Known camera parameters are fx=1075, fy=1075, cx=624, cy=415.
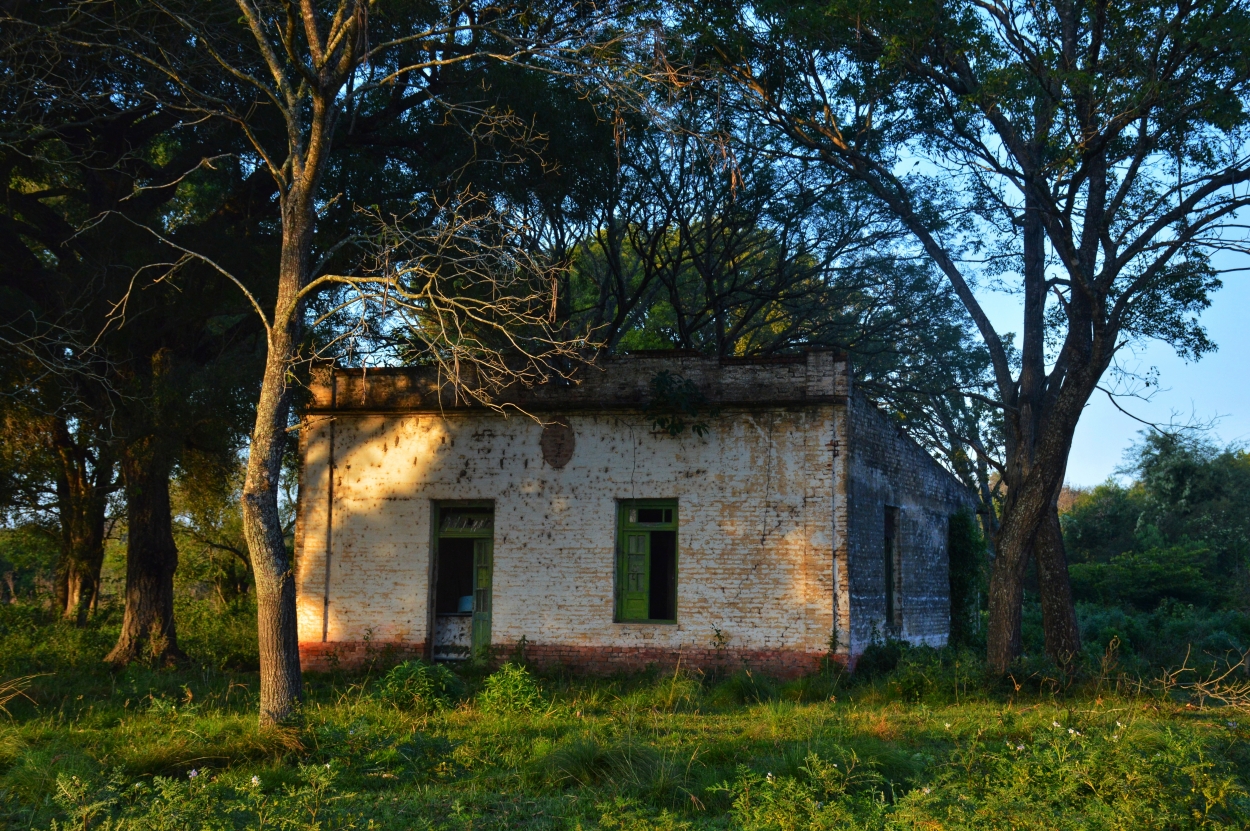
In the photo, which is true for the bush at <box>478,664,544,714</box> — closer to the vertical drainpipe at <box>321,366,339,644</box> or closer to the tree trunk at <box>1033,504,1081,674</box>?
the vertical drainpipe at <box>321,366,339,644</box>

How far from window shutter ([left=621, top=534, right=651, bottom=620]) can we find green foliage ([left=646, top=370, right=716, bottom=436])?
158cm

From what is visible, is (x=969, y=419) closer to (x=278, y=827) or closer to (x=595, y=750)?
(x=595, y=750)

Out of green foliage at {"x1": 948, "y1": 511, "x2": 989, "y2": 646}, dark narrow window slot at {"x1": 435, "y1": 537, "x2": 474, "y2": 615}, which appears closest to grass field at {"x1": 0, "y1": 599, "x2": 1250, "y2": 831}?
dark narrow window slot at {"x1": 435, "y1": 537, "x2": 474, "y2": 615}

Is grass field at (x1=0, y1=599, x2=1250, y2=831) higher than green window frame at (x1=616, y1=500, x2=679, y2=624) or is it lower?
lower

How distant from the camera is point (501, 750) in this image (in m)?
8.99

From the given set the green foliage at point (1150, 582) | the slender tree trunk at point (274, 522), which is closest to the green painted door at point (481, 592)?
the slender tree trunk at point (274, 522)

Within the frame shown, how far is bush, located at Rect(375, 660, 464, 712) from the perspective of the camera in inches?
433

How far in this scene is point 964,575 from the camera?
2022 centimetres

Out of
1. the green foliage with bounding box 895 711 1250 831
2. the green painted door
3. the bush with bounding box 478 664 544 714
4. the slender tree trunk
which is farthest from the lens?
the green painted door

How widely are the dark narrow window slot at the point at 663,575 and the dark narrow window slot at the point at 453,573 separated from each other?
9.16 ft

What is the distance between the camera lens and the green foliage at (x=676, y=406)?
1427 cm

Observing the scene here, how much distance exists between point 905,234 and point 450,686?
50.2 feet

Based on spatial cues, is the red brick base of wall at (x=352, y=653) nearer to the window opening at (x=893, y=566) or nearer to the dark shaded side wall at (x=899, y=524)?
the dark shaded side wall at (x=899, y=524)

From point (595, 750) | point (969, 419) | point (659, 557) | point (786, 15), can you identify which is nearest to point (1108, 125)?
point (786, 15)
